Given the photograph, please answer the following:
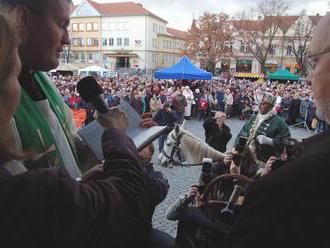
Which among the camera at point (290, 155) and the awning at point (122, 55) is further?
the awning at point (122, 55)

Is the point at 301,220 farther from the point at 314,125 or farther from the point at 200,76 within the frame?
the point at 200,76

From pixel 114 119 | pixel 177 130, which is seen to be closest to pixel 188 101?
pixel 177 130

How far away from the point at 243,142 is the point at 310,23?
50703 mm

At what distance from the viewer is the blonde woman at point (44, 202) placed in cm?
92

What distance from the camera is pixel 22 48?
4.29 feet

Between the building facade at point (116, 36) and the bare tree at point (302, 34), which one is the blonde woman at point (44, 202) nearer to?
the bare tree at point (302, 34)

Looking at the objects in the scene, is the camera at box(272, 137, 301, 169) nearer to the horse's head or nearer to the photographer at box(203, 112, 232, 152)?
the horse's head

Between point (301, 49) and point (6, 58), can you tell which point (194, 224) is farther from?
point (301, 49)

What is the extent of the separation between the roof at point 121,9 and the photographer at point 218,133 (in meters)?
63.8

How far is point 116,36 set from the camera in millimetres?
70312

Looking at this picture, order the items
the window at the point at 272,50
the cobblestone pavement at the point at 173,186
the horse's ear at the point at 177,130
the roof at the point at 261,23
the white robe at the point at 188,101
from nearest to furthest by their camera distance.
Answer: the cobblestone pavement at the point at 173,186, the horse's ear at the point at 177,130, the white robe at the point at 188,101, the roof at the point at 261,23, the window at the point at 272,50

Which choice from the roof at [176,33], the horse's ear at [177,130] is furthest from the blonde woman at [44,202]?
→ the roof at [176,33]

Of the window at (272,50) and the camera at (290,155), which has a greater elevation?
the window at (272,50)

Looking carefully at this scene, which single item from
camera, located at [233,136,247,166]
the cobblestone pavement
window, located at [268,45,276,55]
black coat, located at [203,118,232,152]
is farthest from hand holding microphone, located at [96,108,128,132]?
window, located at [268,45,276,55]
